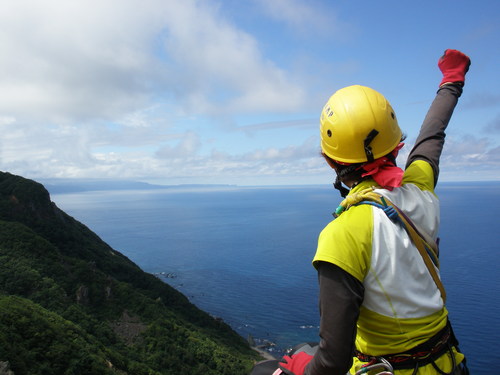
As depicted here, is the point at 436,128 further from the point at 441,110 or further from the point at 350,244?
the point at 350,244

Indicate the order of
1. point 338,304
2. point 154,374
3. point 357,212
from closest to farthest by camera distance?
point 338,304
point 357,212
point 154,374

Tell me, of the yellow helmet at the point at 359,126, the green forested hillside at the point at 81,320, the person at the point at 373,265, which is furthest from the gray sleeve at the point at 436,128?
the green forested hillside at the point at 81,320

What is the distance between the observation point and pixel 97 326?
27797 mm

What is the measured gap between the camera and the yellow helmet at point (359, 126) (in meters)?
2.55

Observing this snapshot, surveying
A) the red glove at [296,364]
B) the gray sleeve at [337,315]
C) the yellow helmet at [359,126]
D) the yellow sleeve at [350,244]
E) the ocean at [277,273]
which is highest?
the yellow helmet at [359,126]

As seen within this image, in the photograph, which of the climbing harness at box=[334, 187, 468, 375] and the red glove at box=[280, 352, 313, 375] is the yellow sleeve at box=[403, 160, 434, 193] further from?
the red glove at box=[280, 352, 313, 375]

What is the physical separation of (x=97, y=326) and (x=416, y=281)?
3096 centimetres

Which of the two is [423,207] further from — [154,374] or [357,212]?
[154,374]

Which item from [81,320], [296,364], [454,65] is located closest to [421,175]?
[454,65]

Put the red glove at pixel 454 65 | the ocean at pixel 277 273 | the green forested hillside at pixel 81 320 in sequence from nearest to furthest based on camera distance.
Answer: the red glove at pixel 454 65
the green forested hillside at pixel 81 320
the ocean at pixel 277 273

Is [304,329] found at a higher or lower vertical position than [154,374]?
lower

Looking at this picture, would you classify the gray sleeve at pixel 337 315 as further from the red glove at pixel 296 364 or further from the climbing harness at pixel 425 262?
the climbing harness at pixel 425 262

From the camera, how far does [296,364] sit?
246 centimetres

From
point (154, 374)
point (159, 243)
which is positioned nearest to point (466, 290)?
point (154, 374)
